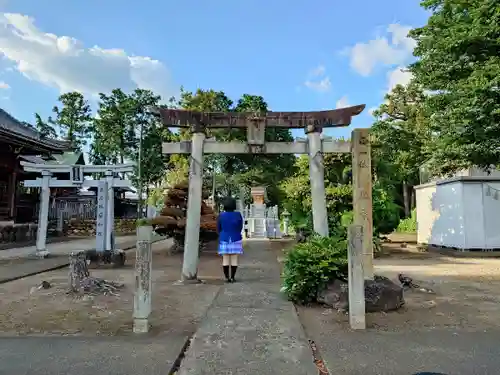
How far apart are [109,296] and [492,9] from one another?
10824 mm

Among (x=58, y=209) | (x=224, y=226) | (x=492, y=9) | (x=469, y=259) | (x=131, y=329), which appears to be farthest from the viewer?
(x=58, y=209)

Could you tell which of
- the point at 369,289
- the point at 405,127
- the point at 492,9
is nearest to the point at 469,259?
the point at 492,9

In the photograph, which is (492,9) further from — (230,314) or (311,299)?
(230,314)

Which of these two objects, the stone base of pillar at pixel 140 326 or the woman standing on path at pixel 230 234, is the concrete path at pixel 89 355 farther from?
the woman standing on path at pixel 230 234

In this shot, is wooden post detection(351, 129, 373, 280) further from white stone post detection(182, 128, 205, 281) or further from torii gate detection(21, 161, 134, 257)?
torii gate detection(21, 161, 134, 257)

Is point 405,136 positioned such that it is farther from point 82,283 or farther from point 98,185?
point 82,283

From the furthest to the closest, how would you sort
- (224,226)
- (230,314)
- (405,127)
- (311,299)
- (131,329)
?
(405,127) → (224,226) → (311,299) → (230,314) → (131,329)

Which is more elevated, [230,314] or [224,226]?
[224,226]

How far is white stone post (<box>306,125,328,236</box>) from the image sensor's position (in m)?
8.76

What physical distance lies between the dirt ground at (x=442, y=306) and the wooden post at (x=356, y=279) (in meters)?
0.20

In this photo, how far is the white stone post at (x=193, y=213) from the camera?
8.50 metres

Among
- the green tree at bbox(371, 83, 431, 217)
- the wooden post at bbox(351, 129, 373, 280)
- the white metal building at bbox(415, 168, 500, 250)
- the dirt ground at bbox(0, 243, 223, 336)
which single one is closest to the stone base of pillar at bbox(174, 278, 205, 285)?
the dirt ground at bbox(0, 243, 223, 336)

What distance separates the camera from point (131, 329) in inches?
197

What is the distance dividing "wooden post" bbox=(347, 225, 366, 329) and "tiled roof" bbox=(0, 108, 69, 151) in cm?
1479
